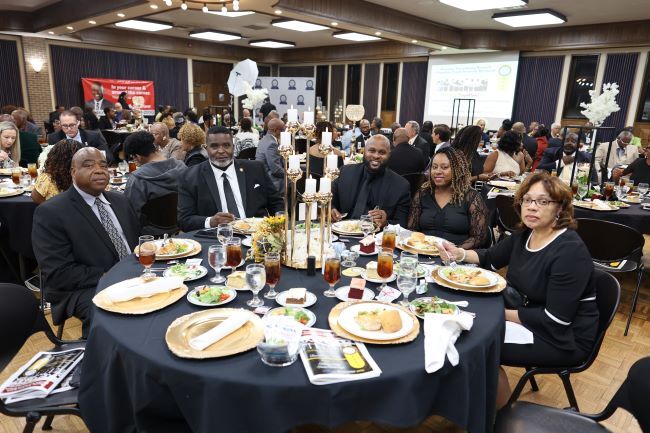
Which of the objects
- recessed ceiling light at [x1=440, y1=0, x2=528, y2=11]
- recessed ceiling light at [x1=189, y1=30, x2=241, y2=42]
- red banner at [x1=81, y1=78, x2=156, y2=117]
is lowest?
red banner at [x1=81, y1=78, x2=156, y2=117]

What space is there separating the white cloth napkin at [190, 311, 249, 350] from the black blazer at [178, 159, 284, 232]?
1.68 metres

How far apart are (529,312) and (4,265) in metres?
4.40

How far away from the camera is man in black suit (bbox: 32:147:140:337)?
2203 mm

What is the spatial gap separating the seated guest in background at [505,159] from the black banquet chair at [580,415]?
410cm

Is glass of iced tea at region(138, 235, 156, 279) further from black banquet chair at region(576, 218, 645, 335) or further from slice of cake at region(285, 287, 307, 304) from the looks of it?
black banquet chair at region(576, 218, 645, 335)

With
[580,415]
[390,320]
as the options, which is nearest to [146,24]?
[390,320]

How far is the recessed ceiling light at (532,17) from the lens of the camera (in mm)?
7863

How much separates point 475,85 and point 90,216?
11.3 meters

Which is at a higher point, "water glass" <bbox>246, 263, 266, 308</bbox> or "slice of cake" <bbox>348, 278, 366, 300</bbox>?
"water glass" <bbox>246, 263, 266, 308</bbox>

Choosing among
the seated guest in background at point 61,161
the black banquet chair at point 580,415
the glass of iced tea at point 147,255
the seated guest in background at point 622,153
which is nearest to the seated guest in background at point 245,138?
the seated guest in background at point 61,161

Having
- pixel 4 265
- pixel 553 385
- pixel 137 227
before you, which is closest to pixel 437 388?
pixel 553 385

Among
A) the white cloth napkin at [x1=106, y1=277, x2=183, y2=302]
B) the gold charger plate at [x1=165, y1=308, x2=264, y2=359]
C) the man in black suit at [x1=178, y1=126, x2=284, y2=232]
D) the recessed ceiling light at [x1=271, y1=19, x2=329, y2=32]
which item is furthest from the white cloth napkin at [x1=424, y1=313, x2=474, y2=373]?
the recessed ceiling light at [x1=271, y1=19, x2=329, y2=32]

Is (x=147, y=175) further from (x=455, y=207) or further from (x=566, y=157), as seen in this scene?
(x=566, y=157)

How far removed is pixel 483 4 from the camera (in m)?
7.36
